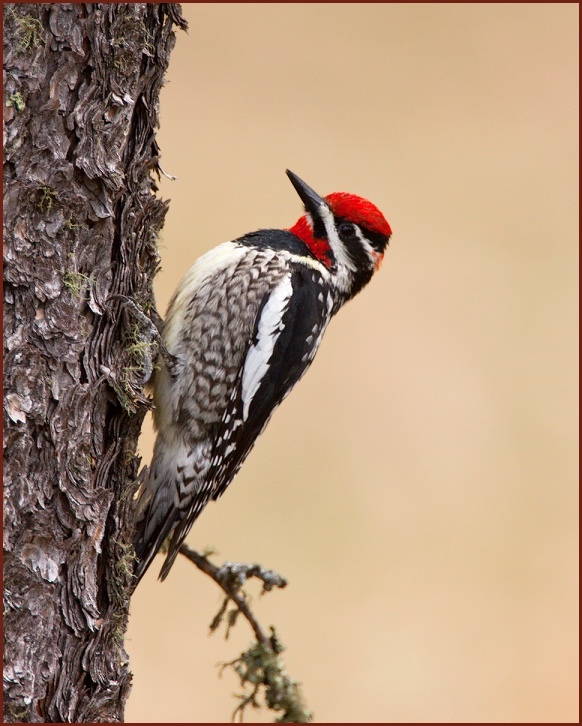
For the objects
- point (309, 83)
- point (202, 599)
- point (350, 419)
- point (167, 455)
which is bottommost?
point (167, 455)

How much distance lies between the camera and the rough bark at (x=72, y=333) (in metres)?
2.09

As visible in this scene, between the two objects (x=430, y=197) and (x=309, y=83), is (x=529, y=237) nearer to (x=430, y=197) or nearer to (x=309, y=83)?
(x=430, y=197)

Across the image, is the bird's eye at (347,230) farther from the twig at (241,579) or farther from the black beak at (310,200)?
the twig at (241,579)

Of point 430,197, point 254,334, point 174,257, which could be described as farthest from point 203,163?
point 254,334

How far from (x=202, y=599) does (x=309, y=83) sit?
12.3 feet

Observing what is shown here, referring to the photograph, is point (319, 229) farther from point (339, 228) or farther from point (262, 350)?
point (262, 350)

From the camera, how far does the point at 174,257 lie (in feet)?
17.9

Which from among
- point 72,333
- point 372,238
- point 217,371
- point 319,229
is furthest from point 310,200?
point 72,333

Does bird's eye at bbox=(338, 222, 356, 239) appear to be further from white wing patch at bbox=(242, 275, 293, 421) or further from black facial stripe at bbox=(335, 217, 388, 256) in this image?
white wing patch at bbox=(242, 275, 293, 421)

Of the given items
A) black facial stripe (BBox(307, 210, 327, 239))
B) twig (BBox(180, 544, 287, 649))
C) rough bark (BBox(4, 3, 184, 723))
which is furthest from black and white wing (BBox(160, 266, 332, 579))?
rough bark (BBox(4, 3, 184, 723))

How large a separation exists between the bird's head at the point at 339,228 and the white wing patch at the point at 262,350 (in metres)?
0.46

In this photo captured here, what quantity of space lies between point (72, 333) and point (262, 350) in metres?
0.87

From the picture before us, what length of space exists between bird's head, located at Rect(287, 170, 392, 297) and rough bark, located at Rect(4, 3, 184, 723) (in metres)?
1.01

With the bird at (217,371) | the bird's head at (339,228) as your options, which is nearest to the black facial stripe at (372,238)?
the bird's head at (339,228)
